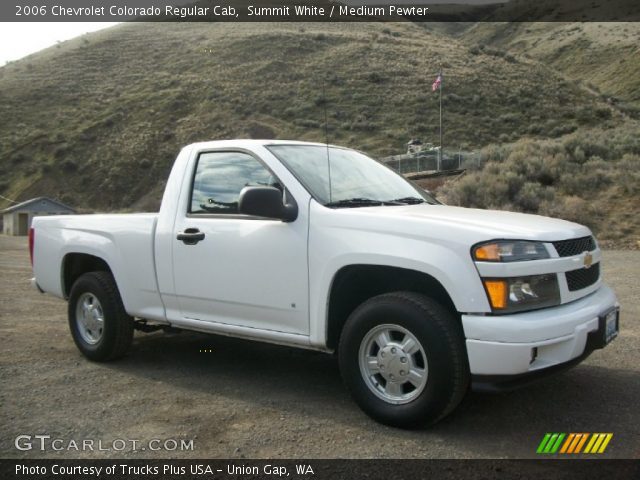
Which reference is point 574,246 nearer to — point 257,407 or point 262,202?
point 262,202

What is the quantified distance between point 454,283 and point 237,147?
2.11 meters

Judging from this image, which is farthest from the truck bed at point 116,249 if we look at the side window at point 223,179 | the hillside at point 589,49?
the hillside at point 589,49

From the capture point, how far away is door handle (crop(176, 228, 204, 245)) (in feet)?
15.4

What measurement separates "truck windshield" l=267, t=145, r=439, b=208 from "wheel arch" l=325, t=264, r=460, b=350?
1.68 feet

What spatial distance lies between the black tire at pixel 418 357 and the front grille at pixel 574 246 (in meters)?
0.77

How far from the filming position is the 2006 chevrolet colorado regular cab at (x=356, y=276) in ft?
11.7

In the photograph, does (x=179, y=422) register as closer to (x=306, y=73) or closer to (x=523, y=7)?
(x=306, y=73)

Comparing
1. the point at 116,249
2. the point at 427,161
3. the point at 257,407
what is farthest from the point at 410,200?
the point at 427,161

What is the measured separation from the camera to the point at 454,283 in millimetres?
3604

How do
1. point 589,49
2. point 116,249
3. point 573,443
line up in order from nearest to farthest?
point 573,443, point 116,249, point 589,49

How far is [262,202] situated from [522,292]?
170 centimetres

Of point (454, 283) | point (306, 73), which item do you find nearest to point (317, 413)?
point (454, 283)

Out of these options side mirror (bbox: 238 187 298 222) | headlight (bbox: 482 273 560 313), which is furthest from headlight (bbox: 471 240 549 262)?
side mirror (bbox: 238 187 298 222)

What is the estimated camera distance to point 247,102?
149 ft
